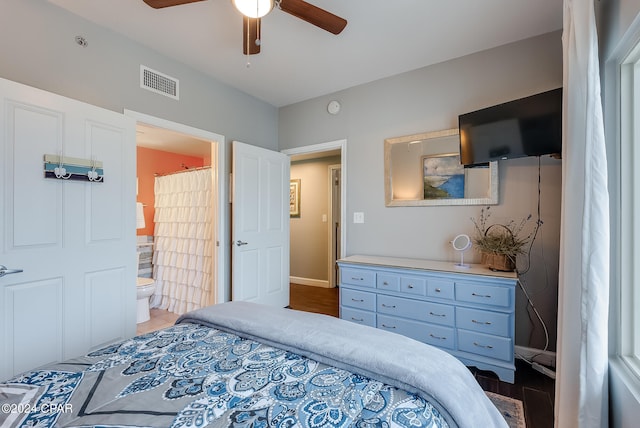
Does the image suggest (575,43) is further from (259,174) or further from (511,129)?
Answer: (259,174)

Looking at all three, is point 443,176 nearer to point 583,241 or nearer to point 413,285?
point 413,285

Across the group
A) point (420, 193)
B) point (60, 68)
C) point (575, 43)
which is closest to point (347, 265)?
point (420, 193)

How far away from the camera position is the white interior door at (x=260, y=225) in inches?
119

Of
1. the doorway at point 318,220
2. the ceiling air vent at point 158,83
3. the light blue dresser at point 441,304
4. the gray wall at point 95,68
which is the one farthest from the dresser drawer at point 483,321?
the ceiling air vent at point 158,83

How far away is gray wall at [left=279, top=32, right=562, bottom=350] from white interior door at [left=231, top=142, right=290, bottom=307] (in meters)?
0.57

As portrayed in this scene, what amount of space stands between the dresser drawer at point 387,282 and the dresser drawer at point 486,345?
1.85ft

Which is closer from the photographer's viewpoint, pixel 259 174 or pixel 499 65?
pixel 499 65

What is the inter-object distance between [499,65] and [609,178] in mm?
1575

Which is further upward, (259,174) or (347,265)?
(259,174)

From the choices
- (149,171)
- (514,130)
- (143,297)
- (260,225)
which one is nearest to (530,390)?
(514,130)

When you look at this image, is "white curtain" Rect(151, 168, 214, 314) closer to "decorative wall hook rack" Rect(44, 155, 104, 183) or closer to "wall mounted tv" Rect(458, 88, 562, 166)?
"decorative wall hook rack" Rect(44, 155, 104, 183)

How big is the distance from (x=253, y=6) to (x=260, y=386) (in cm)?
169

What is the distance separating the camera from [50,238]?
70.0 inches

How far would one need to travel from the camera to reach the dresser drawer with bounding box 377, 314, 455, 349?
2234 millimetres
